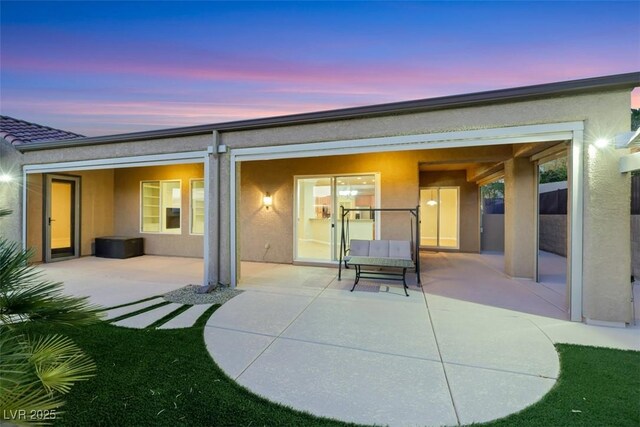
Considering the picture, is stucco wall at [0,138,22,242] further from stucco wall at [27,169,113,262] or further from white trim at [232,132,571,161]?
white trim at [232,132,571,161]

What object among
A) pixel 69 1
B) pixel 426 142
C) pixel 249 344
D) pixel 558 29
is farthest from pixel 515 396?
pixel 69 1

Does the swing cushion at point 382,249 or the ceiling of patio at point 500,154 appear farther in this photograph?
the swing cushion at point 382,249

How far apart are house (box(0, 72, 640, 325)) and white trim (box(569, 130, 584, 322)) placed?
1 cm

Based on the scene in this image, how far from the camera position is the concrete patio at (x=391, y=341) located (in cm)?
217

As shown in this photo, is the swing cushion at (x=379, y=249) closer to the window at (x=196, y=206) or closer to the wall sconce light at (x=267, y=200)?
the wall sconce light at (x=267, y=200)

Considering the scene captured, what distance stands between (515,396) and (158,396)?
279 centimetres

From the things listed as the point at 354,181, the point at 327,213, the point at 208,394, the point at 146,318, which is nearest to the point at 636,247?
the point at 354,181

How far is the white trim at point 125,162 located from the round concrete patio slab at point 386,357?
3098 millimetres

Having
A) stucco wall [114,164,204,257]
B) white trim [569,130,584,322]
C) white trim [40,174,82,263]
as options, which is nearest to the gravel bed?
stucco wall [114,164,204,257]

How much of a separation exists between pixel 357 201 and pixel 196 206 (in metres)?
5.10

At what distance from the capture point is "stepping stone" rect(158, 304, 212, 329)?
3570mm

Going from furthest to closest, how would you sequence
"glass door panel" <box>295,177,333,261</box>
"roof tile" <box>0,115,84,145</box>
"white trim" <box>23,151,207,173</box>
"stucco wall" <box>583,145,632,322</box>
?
"glass door panel" <box>295,177,333,261</box> → "roof tile" <box>0,115,84,145</box> → "white trim" <box>23,151,207,173</box> → "stucco wall" <box>583,145,632,322</box>

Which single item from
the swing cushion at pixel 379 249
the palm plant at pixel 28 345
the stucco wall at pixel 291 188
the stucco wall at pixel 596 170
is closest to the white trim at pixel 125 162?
the stucco wall at pixel 291 188

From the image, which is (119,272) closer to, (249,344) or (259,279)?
(259,279)
